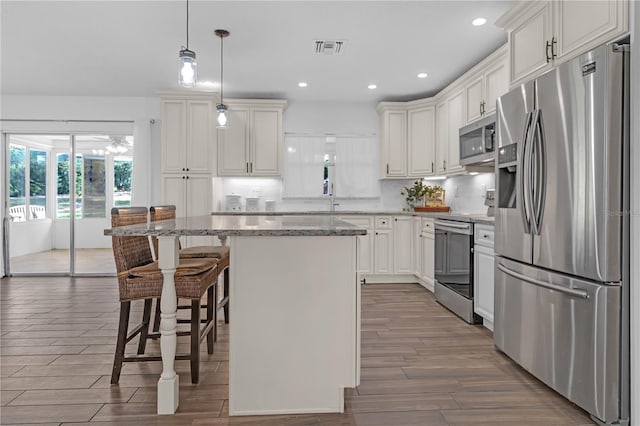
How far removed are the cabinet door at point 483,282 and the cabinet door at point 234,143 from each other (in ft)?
11.1

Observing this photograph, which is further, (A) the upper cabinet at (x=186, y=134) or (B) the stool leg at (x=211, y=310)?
(A) the upper cabinet at (x=186, y=134)

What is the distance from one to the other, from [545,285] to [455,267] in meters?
1.59

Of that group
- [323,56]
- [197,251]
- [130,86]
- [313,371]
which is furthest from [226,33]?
[313,371]

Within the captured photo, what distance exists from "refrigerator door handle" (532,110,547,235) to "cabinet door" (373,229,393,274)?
3.01 meters

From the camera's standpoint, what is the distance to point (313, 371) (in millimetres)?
1978

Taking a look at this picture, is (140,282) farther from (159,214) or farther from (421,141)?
(421,141)

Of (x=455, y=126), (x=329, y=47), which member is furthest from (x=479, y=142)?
(x=329, y=47)

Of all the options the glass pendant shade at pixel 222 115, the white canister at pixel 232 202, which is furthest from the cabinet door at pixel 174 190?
the glass pendant shade at pixel 222 115

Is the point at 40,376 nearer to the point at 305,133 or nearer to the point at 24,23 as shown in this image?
the point at 24,23

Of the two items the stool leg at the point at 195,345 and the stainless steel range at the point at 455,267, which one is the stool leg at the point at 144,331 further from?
the stainless steel range at the point at 455,267

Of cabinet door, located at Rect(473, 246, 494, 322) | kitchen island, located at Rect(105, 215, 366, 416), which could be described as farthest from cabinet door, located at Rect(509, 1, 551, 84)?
kitchen island, located at Rect(105, 215, 366, 416)

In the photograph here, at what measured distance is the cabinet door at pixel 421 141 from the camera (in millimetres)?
5305

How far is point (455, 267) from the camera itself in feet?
12.4

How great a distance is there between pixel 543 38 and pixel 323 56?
218cm
